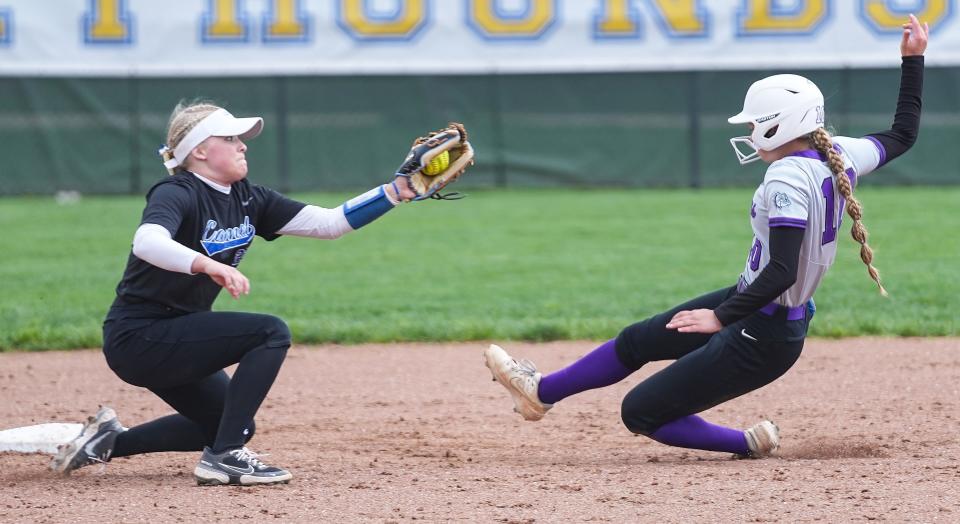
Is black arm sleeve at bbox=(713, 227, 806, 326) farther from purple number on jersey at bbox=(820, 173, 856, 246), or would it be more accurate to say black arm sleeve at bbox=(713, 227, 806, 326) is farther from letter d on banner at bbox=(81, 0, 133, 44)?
letter d on banner at bbox=(81, 0, 133, 44)

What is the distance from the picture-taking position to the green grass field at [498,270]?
7844 mm

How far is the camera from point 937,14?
1630 cm

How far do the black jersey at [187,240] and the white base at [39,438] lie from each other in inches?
27.9

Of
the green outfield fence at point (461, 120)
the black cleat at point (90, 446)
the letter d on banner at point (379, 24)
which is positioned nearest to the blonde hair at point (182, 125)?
the black cleat at point (90, 446)

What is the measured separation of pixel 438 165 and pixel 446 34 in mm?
12135

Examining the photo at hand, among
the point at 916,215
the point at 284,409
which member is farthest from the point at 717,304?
the point at 916,215

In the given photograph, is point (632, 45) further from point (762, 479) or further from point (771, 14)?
point (762, 479)

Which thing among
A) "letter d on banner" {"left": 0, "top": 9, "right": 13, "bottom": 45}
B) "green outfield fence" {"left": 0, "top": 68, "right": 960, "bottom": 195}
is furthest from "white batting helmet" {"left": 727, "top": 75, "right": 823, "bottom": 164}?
"letter d on banner" {"left": 0, "top": 9, "right": 13, "bottom": 45}

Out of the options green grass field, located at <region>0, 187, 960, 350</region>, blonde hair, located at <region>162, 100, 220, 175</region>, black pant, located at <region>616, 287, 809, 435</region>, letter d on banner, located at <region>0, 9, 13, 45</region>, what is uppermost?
blonde hair, located at <region>162, 100, 220, 175</region>

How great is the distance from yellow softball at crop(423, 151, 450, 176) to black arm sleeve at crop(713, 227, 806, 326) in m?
1.26

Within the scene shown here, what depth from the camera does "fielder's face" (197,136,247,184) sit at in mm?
4371

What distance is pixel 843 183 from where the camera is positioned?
4164 mm

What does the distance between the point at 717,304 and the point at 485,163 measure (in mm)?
11632

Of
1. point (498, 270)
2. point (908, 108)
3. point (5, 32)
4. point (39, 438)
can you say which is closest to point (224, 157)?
point (39, 438)
